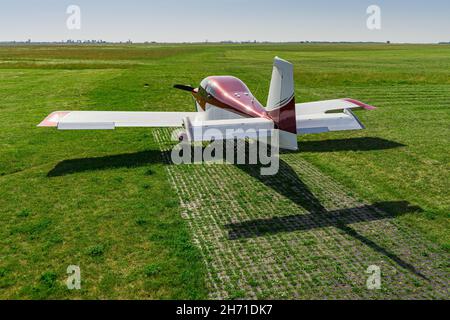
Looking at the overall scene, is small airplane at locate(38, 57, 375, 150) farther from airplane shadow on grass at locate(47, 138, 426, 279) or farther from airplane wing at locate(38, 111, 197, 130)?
airplane shadow on grass at locate(47, 138, 426, 279)

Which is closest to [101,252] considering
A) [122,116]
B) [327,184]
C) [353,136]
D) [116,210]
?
[116,210]

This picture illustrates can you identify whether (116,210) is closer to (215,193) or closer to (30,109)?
(215,193)

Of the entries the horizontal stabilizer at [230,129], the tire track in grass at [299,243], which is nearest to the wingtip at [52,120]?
the tire track in grass at [299,243]

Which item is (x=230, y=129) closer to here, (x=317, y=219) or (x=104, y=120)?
(x=317, y=219)

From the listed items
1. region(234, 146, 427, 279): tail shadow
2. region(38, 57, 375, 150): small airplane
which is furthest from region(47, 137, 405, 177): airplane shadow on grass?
region(234, 146, 427, 279): tail shadow

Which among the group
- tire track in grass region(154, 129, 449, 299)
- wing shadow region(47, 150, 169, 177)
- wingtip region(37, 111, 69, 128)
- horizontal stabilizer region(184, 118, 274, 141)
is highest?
wingtip region(37, 111, 69, 128)
